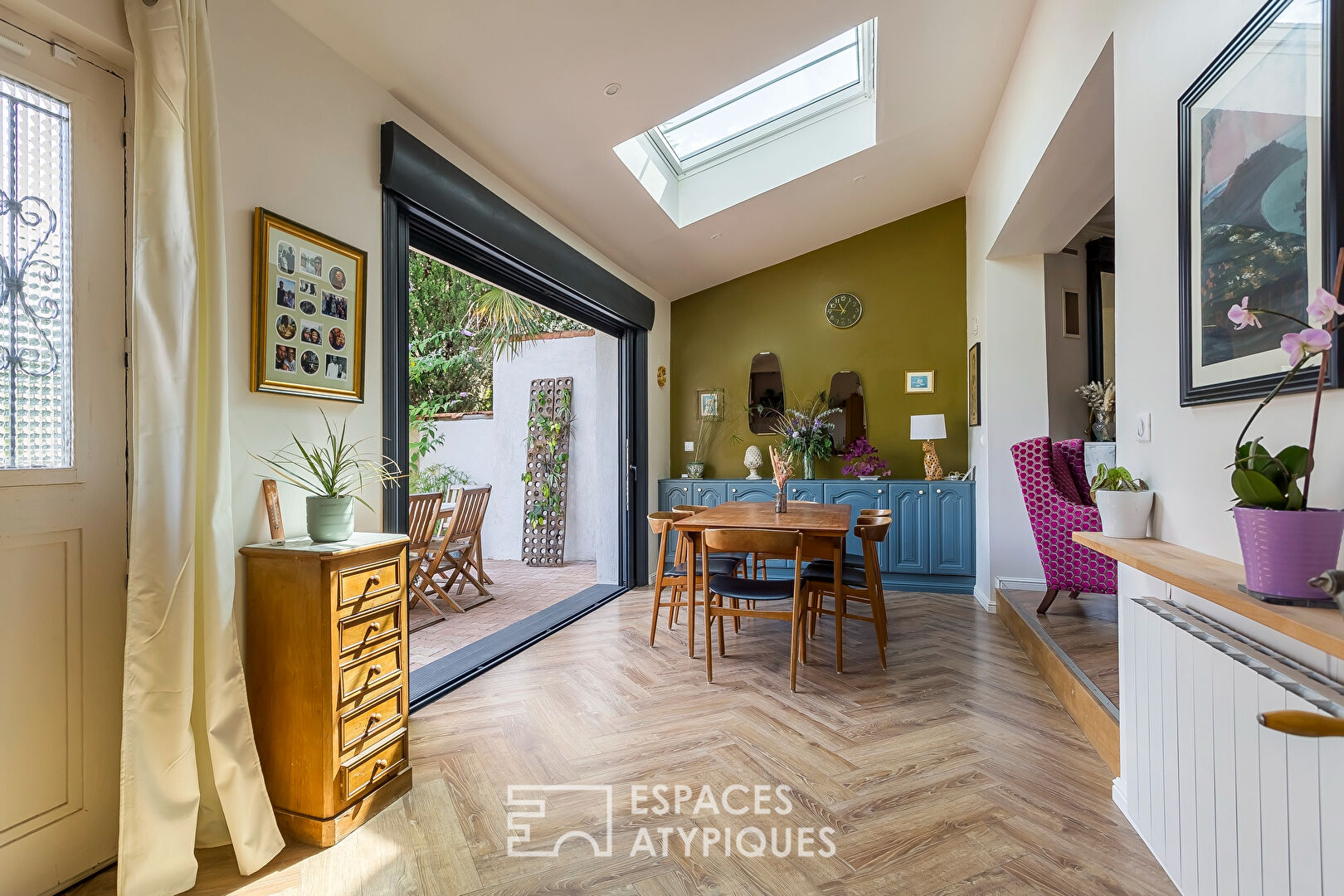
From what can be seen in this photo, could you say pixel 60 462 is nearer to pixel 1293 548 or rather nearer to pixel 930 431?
pixel 1293 548

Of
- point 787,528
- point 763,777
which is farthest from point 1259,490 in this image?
point 787,528

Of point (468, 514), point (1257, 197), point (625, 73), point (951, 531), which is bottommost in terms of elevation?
point (951, 531)

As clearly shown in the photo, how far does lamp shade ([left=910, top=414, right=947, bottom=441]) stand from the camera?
214 inches

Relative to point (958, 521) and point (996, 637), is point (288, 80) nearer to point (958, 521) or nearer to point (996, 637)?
point (996, 637)

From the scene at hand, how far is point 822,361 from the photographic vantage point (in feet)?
20.8

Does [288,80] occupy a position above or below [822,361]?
above

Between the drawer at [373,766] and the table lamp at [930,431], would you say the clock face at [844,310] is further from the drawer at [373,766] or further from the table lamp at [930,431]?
the drawer at [373,766]

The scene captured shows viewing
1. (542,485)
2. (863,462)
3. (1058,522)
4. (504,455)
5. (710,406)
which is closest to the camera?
(1058,522)

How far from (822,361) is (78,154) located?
5.53 m

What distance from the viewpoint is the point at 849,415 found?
6.19 metres

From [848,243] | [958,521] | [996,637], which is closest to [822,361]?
[848,243]

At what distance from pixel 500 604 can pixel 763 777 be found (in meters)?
3.19

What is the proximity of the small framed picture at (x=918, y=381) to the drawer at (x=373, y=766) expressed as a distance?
17.1 feet

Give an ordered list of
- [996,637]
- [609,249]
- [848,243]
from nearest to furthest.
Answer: [996,637], [609,249], [848,243]
